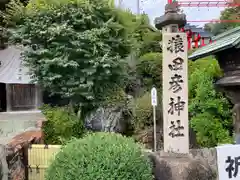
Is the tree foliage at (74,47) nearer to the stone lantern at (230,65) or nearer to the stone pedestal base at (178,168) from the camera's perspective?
the stone lantern at (230,65)

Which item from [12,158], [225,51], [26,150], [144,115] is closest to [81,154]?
[12,158]

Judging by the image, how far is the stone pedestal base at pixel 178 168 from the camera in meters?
5.83

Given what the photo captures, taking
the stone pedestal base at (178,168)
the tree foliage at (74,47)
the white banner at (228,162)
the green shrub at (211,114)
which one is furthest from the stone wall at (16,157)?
the green shrub at (211,114)

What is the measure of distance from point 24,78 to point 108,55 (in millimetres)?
4581

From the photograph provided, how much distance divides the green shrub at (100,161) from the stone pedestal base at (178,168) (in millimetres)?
788

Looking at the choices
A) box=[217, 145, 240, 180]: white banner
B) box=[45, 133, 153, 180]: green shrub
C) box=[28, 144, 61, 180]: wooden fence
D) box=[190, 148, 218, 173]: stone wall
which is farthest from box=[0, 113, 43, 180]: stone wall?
box=[217, 145, 240, 180]: white banner

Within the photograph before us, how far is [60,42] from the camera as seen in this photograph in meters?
10.3

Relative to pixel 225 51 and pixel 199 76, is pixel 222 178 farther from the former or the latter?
pixel 199 76

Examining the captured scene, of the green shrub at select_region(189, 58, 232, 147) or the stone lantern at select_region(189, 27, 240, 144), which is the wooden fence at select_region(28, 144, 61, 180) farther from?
the green shrub at select_region(189, 58, 232, 147)

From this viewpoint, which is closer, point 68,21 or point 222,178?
point 222,178

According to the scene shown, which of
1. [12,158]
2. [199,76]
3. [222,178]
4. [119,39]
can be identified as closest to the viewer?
[222,178]

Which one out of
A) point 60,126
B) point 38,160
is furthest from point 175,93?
point 60,126

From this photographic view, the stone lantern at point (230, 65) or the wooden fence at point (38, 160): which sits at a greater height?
the stone lantern at point (230, 65)

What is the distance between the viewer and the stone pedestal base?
19.1 ft
